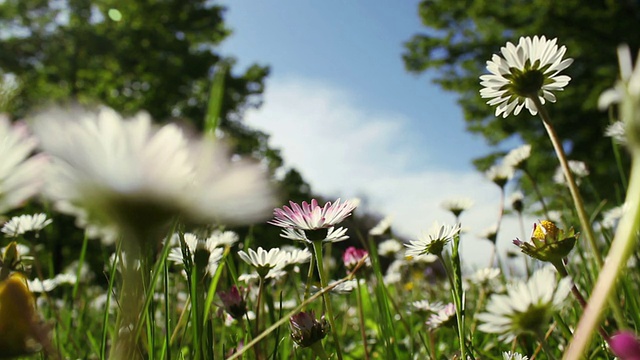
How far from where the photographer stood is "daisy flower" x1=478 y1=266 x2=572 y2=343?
0.98 feet

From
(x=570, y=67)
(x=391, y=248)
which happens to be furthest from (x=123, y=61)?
(x=391, y=248)

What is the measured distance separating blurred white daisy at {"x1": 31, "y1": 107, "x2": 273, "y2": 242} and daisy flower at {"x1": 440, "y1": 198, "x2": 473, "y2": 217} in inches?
44.5

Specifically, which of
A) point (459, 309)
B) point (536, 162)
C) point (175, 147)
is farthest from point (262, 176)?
point (536, 162)

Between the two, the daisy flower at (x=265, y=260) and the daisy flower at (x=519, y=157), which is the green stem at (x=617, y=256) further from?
the daisy flower at (x=519, y=157)

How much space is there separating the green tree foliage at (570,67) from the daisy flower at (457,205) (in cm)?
752

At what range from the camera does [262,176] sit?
0.94 feet

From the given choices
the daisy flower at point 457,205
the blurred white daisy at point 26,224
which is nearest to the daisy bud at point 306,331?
the blurred white daisy at point 26,224

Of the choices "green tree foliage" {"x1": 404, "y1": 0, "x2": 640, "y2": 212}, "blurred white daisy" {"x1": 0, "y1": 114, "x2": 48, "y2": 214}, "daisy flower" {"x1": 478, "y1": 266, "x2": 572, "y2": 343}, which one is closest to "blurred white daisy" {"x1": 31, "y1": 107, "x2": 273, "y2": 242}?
"blurred white daisy" {"x1": 0, "y1": 114, "x2": 48, "y2": 214}

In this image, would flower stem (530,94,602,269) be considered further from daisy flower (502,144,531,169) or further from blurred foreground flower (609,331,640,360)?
daisy flower (502,144,531,169)

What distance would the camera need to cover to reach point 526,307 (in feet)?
Result: 0.99

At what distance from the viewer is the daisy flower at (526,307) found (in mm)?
299

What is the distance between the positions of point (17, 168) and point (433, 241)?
18.2 inches

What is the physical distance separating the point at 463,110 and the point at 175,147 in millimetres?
10522

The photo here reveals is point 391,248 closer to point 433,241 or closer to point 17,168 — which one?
point 433,241
